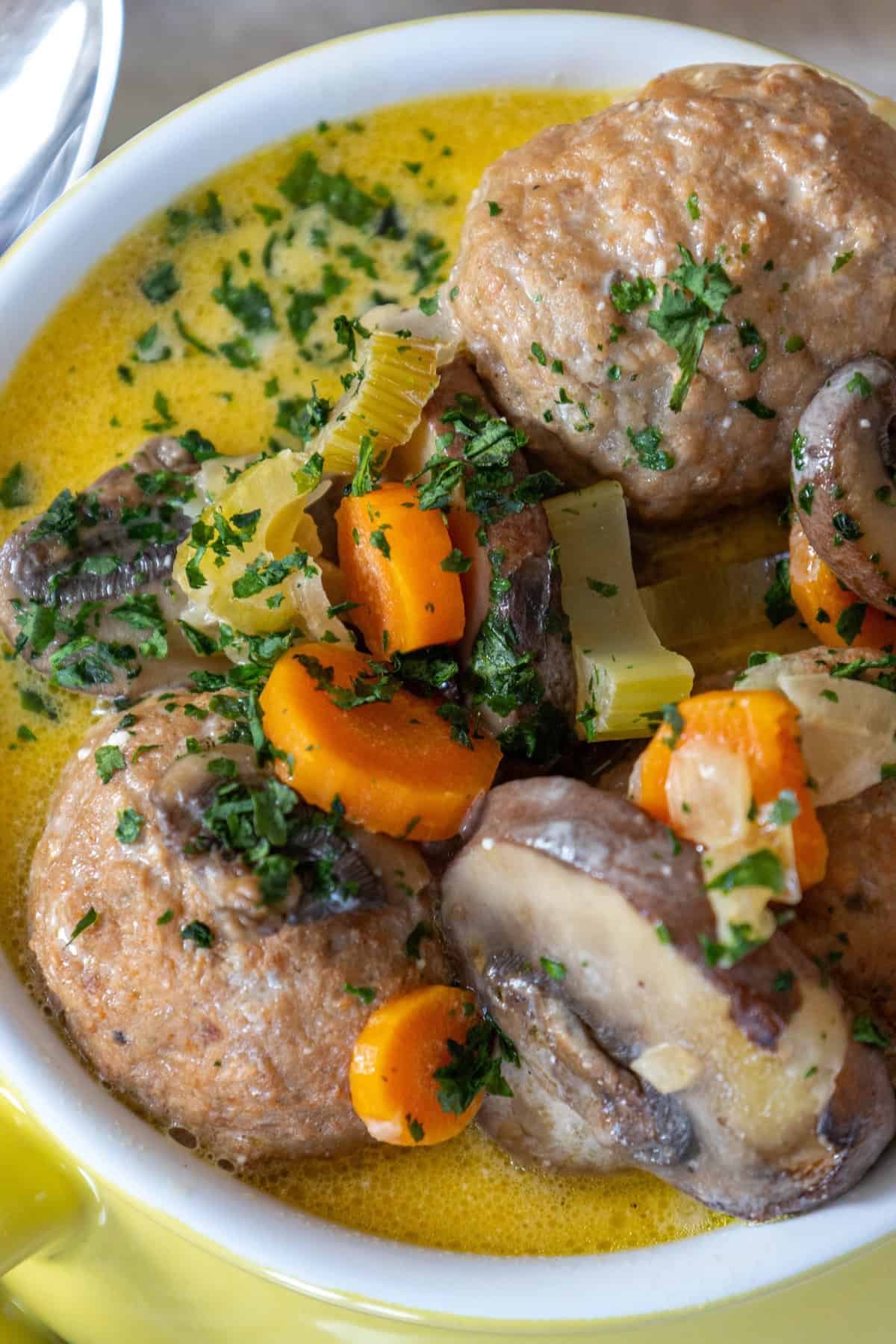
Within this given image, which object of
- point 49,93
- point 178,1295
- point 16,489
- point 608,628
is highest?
point 49,93

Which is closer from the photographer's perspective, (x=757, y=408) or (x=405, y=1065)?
(x=405, y=1065)

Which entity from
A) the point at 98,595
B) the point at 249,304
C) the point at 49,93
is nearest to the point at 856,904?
the point at 98,595

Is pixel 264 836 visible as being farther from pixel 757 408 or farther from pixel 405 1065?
pixel 757 408

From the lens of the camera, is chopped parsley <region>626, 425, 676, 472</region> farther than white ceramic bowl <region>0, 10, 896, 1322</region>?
Yes

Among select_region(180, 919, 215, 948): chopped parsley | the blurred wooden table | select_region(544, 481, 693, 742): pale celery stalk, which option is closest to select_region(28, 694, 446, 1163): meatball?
select_region(180, 919, 215, 948): chopped parsley

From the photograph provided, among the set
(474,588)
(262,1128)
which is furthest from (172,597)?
(262,1128)

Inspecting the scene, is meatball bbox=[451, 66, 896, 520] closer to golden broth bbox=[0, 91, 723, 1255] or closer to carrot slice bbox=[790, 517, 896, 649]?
carrot slice bbox=[790, 517, 896, 649]
